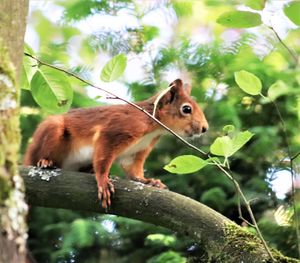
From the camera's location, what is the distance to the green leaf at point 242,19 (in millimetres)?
1723

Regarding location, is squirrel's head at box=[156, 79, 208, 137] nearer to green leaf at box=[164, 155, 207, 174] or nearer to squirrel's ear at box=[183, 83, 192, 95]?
squirrel's ear at box=[183, 83, 192, 95]

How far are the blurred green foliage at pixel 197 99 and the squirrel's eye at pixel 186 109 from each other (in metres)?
0.19

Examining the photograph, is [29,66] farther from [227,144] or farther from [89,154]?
[89,154]

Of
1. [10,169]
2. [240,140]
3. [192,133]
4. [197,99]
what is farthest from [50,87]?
[197,99]

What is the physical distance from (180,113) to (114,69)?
1.63 meters

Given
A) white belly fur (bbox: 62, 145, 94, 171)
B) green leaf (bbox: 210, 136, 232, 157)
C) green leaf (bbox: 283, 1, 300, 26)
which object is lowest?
white belly fur (bbox: 62, 145, 94, 171)

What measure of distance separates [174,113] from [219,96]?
457mm

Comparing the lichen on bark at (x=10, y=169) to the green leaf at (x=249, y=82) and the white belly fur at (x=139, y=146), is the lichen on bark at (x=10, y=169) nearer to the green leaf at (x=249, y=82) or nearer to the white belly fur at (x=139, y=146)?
the green leaf at (x=249, y=82)

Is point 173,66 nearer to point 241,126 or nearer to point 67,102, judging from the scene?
point 241,126

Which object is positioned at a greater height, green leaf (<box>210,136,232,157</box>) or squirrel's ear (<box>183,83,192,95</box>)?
Answer: green leaf (<box>210,136,232,157</box>)

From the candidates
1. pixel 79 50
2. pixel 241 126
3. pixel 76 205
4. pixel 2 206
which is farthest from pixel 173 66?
pixel 2 206

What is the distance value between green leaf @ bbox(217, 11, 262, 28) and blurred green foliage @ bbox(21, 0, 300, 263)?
1.19 meters

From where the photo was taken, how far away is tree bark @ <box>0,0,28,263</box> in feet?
3.33

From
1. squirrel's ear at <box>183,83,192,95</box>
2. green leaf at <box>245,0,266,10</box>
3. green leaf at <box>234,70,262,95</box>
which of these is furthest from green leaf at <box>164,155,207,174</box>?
squirrel's ear at <box>183,83,192,95</box>
